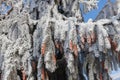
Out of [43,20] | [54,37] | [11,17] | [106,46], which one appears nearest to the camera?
[106,46]

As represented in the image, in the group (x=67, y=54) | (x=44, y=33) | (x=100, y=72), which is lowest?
(x=100, y=72)

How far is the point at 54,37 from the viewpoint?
4.27 meters

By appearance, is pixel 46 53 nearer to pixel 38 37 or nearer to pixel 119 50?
pixel 38 37

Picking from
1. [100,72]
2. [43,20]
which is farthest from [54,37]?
[100,72]

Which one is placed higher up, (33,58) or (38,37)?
(38,37)

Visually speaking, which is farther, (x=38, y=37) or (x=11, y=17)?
(x=11, y=17)

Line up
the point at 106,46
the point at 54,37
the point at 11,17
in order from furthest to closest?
the point at 11,17, the point at 54,37, the point at 106,46

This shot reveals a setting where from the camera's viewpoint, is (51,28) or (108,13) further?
(108,13)

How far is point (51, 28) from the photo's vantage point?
440 centimetres

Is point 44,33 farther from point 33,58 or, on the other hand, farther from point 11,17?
point 11,17

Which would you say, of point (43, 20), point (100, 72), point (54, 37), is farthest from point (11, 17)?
point (100, 72)

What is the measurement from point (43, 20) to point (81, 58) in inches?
29.2

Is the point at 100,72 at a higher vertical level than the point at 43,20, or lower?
lower

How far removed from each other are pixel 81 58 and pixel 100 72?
34cm
